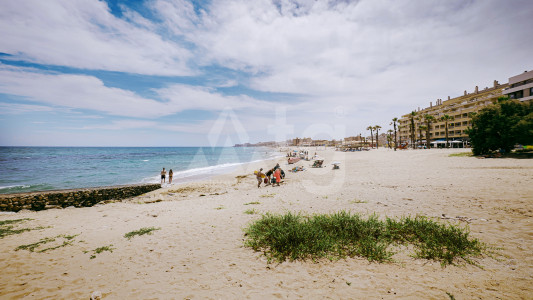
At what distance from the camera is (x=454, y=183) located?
12297 millimetres

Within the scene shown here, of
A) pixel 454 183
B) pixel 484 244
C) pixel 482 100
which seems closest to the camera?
pixel 484 244

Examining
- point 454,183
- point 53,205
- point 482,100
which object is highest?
point 482,100

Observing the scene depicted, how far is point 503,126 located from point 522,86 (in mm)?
31929

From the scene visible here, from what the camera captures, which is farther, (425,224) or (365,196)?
(365,196)

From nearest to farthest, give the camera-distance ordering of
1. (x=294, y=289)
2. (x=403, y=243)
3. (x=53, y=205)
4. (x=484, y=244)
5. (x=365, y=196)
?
(x=294, y=289), (x=484, y=244), (x=403, y=243), (x=365, y=196), (x=53, y=205)

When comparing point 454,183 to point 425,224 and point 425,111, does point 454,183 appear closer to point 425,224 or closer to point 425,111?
point 425,224

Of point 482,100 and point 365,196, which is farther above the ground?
point 482,100

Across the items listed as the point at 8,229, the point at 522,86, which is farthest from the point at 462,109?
the point at 8,229

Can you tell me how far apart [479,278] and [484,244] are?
5.83 ft

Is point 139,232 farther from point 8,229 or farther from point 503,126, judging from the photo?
point 503,126

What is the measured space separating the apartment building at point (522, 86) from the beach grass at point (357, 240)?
56.8m

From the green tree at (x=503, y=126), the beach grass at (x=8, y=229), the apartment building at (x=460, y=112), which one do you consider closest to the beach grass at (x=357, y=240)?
the beach grass at (x=8, y=229)

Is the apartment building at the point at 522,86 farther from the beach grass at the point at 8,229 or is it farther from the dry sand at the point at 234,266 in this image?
the beach grass at the point at 8,229

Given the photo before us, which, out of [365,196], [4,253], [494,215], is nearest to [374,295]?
[494,215]
